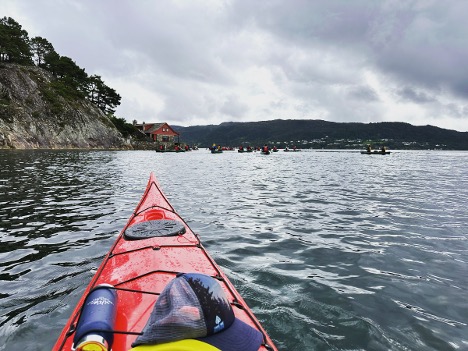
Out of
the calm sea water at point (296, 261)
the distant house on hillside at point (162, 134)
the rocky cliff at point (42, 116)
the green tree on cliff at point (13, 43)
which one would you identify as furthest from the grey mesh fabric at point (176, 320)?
the distant house on hillside at point (162, 134)

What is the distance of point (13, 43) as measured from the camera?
54.7 meters

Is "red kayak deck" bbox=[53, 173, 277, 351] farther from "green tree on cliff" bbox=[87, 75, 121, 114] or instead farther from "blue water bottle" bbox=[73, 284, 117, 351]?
"green tree on cliff" bbox=[87, 75, 121, 114]

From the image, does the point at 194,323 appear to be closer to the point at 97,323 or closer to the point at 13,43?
the point at 97,323

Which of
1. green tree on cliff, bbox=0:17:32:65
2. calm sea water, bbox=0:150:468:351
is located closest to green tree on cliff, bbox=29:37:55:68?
green tree on cliff, bbox=0:17:32:65

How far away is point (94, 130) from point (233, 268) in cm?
6136

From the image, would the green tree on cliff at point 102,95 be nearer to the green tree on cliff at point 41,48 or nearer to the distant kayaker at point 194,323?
the green tree on cliff at point 41,48

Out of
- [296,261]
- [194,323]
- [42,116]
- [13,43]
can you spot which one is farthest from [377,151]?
[13,43]

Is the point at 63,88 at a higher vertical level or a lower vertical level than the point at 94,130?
higher

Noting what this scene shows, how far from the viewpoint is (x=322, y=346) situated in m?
3.72

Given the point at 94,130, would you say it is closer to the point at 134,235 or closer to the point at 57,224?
the point at 57,224

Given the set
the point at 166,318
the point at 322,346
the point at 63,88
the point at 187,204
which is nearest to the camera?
the point at 166,318

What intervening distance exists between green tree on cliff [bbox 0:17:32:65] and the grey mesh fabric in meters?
67.0

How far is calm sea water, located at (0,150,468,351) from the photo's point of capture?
4094 mm


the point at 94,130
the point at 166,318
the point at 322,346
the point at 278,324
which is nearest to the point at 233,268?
the point at 278,324
